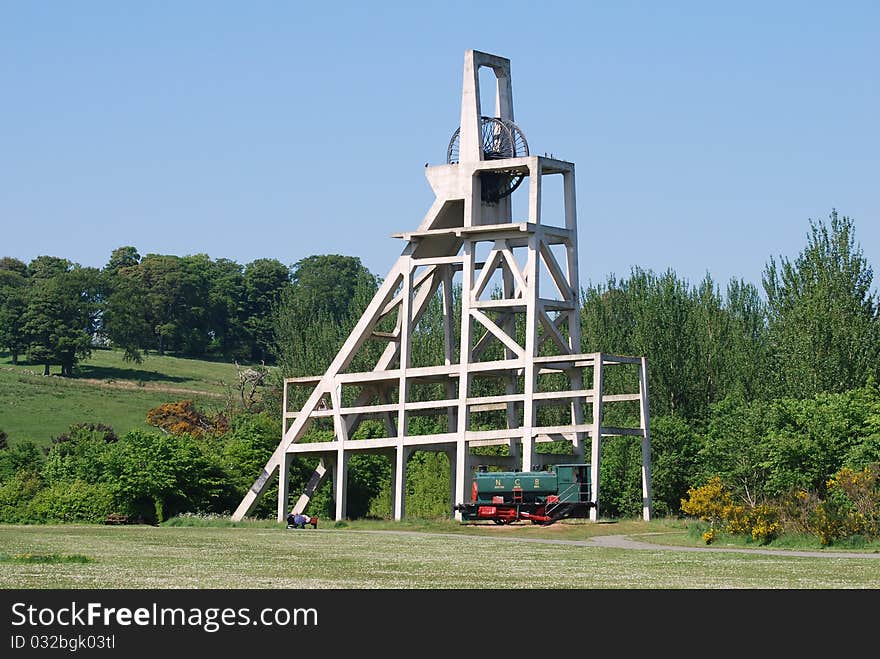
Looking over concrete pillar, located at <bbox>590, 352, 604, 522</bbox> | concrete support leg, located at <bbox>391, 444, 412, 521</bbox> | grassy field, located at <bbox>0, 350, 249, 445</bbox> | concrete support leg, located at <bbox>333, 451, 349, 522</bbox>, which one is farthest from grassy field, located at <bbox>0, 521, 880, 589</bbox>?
grassy field, located at <bbox>0, 350, 249, 445</bbox>

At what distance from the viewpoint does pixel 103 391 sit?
5374 inches

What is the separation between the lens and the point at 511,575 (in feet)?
101

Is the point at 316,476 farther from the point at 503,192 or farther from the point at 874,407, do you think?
the point at 874,407

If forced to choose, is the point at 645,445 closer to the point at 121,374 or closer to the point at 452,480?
the point at 452,480

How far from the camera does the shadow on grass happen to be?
148625 millimetres

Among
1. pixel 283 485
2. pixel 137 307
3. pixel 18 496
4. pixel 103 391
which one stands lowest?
pixel 18 496

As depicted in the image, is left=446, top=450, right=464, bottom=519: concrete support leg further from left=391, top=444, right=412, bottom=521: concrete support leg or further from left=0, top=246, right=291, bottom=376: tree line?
left=0, top=246, right=291, bottom=376: tree line

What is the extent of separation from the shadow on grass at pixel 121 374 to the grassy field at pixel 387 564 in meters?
98.2

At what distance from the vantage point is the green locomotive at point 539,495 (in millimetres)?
58500

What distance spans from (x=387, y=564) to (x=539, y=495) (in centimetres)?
2514

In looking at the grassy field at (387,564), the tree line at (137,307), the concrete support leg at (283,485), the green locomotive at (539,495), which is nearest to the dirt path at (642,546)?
the grassy field at (387,564)

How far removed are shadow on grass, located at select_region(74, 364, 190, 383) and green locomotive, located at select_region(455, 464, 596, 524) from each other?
93.6 meters

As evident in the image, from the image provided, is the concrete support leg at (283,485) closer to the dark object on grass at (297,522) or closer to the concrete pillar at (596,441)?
the dark object on grass at (297,522)

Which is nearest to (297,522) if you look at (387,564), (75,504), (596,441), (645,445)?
(75,504)
